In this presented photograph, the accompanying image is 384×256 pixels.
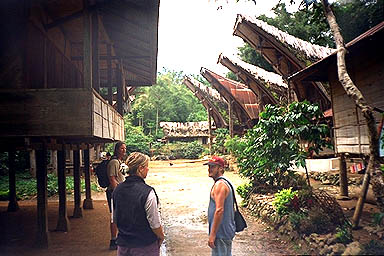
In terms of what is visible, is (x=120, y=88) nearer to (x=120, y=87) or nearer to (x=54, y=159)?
(x=120, y=87)

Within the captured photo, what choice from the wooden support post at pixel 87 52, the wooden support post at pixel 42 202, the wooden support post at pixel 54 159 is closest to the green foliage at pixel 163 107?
the wooden support post at pixel 54 159

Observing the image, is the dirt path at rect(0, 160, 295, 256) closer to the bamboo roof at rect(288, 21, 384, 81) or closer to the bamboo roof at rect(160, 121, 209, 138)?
the bamboo roof at rect(288, 21, 384, 81)

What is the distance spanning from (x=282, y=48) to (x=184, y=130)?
2587 cm

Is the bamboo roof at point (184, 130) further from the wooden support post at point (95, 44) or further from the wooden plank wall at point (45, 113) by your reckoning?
the wooden plank wall at point (45, 113)

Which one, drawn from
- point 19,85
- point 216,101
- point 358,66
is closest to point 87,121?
point 19,85

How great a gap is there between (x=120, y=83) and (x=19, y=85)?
434 centimetres

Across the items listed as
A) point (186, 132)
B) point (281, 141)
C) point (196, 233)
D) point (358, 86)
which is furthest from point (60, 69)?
point (186, 132)

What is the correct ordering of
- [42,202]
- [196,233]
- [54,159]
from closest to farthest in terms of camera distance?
[42,202] → [196,233] → [54,159]

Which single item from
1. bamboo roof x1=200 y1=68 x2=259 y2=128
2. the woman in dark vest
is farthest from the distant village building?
the woman in dark vest

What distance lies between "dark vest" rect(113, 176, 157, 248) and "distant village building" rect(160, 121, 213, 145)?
111 feet

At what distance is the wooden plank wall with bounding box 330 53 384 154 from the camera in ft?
22.5

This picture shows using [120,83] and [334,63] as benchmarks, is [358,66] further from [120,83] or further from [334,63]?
[120,83]

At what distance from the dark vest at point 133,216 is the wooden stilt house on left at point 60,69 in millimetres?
1716

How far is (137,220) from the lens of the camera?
2.94 meters
